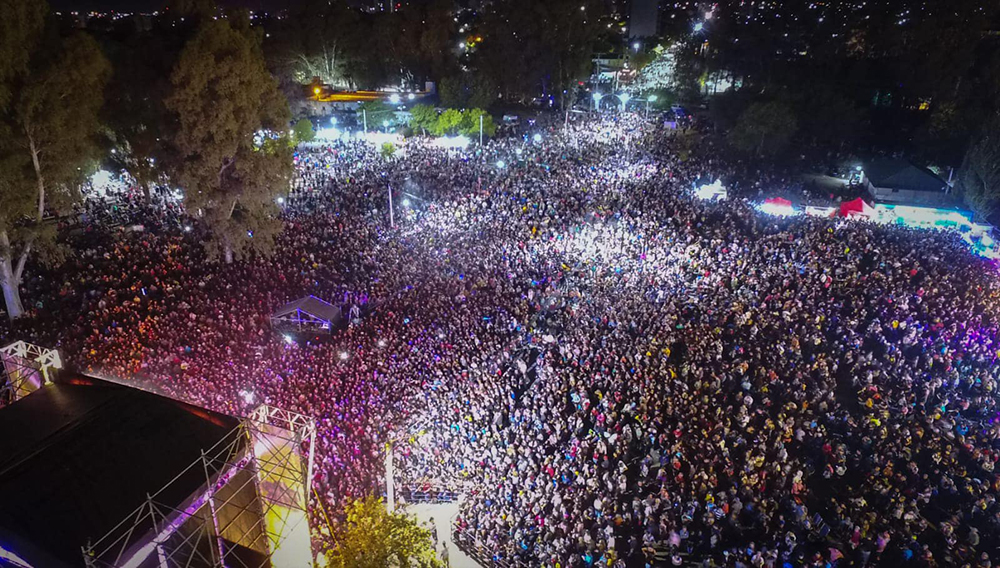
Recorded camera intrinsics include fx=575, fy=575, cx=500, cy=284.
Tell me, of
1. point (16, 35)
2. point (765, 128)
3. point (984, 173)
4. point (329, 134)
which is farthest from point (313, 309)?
point (984, 173)

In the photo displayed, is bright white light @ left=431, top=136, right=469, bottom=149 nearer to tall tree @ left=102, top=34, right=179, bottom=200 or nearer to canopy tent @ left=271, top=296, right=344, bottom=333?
tall tree @ left=102, top=34, right=179, bottom=200

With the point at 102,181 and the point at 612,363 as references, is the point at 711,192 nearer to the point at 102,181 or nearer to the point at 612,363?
the point at 612,363

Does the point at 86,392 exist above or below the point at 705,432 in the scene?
above

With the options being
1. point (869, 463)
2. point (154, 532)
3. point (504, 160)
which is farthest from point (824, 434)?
point (504, 160)

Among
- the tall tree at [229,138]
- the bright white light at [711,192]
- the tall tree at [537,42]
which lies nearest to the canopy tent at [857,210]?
the bright white light at [711,192]

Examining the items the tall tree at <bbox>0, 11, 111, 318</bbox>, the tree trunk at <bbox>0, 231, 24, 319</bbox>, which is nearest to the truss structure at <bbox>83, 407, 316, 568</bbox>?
the tall tree at <bbox>0, 11, 111, 318</bbox>

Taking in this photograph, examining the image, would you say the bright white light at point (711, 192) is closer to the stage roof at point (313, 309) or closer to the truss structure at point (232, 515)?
the stage roof at point (313, 309)

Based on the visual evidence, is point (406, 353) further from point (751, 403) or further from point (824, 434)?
point (824, 434)
